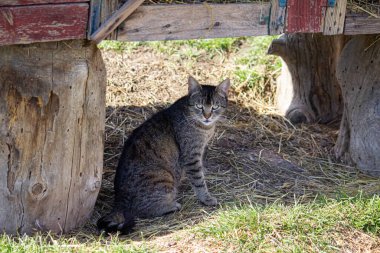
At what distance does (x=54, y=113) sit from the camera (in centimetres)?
572

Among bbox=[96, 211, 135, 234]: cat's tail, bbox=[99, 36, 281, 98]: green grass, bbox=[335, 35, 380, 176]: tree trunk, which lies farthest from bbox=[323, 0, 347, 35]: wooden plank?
bbox=[99, 36, 281, 98]: green grass

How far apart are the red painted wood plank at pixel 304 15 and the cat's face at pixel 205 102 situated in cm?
109

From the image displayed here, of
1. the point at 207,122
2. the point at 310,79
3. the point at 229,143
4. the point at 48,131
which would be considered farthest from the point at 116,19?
the point at 310,79

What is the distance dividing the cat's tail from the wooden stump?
0.26 m

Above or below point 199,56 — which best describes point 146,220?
below

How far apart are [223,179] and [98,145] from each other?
158cm

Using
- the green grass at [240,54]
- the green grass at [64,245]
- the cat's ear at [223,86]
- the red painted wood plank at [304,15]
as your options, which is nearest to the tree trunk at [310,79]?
the green grass at [240,54]

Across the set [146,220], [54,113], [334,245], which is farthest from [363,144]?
[54,113]

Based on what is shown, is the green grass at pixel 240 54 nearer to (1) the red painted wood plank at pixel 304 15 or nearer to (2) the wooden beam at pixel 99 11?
(1) the red painted wood plank at pixel 304 15

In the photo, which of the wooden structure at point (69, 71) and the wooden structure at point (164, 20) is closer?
the wooden structure at point (164, 20)

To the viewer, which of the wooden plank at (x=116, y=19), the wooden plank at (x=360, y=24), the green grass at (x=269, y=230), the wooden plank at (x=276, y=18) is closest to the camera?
the wooden plank at (x=116, y=19)

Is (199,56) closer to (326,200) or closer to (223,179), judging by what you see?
(223,179)

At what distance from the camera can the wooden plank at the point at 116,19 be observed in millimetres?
5340

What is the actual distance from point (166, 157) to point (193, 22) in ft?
4.88
